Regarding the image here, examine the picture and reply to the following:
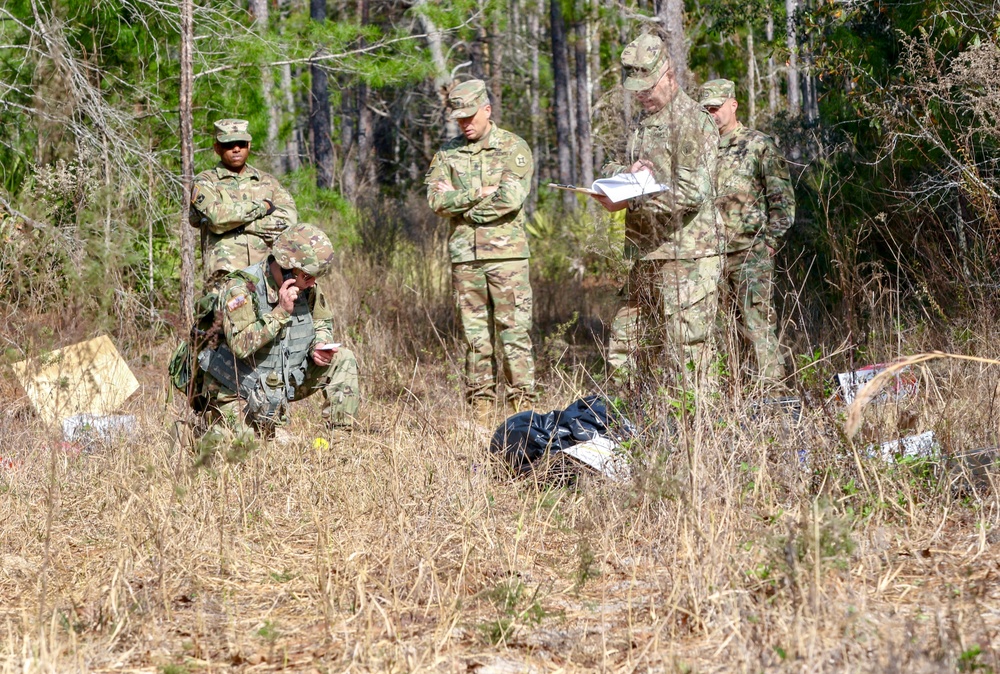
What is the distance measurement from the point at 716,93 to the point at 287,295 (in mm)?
2545

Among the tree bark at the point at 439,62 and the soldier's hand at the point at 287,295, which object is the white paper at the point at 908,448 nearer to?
the soldier's hand at the point at 287,295

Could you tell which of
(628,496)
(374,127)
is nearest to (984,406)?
(628,496)

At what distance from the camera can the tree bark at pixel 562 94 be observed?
50.8 feet

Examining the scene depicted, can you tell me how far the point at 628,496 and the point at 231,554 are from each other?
130cm

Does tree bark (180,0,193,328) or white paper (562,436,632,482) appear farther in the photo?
tree bark (180,0,193,328)

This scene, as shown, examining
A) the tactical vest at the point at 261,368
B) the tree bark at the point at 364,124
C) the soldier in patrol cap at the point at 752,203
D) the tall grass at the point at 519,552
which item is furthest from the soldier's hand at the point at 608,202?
the tree bark at the point at 364,124

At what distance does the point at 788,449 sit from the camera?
3766mm

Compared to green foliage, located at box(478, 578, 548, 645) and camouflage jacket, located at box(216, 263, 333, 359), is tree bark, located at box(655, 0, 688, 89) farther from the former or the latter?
green foliage, located at box(478, 578, 548, 645)

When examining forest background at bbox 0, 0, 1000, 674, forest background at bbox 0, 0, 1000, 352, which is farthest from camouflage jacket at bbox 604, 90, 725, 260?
forest background at bbox 0, 0, 1000, 674

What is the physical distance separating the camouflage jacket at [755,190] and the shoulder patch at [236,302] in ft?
8.07

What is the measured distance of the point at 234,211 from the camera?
19.9ft

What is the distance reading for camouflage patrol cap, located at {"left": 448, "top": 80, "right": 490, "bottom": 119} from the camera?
6152 mm

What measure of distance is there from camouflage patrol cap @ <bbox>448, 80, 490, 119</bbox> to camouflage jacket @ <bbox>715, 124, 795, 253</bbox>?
1.38 m

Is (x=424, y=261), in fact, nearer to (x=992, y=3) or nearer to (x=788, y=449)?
(x=992, y=3)
